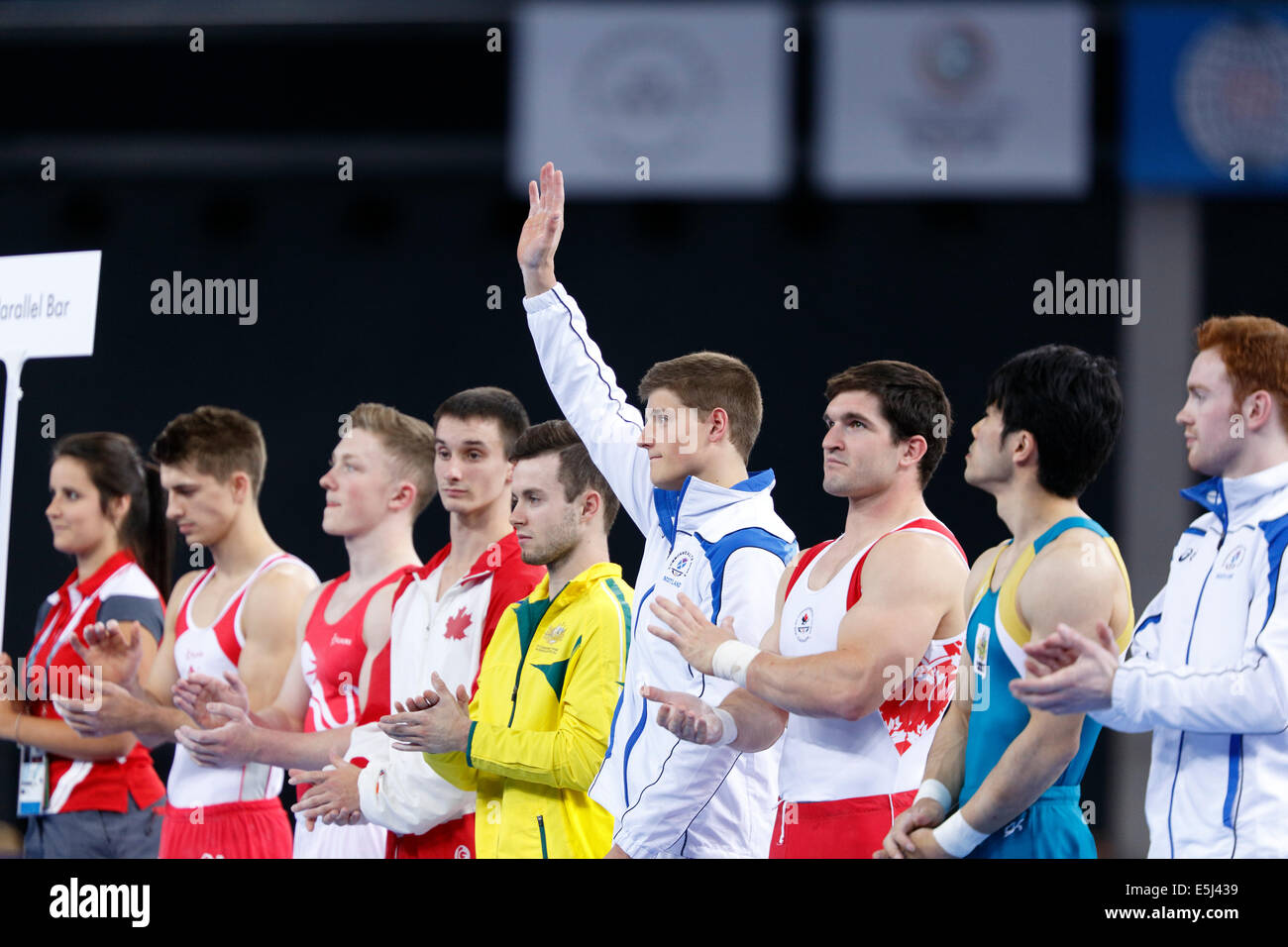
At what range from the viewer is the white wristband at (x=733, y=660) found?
3.06 m

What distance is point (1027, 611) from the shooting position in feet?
9.38

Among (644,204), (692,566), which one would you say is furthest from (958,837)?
(644,204)

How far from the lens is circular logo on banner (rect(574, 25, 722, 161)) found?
6.04 m

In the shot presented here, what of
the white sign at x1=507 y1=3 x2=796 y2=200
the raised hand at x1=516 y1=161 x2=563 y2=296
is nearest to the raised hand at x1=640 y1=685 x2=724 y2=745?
the raised hand at x1=516 y1=161 x2=563 y2=296

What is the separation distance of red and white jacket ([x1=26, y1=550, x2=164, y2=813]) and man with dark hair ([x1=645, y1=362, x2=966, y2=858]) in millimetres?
2597

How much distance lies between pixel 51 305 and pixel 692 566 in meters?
2.32

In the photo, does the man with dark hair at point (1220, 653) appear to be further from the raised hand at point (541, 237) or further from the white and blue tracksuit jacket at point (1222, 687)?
the raised hand at point (541, 237)

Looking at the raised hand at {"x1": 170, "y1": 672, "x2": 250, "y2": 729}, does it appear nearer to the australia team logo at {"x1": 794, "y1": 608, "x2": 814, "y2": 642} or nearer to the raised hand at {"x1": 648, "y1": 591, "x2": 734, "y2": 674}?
the raised hand at {"x1": 648, "y1": 591, "x2": 734, "y2": 674}

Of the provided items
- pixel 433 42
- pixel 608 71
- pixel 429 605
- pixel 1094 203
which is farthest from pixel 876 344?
pixel 429 605

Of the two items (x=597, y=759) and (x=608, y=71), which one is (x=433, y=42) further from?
(x=597, y=759)

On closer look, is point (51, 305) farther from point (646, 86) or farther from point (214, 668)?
point (646, 86)

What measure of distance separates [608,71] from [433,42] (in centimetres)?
162

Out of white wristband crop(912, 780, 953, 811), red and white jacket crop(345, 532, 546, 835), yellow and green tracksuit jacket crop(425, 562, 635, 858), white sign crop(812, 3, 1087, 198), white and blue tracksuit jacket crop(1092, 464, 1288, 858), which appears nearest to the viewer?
white and blue tracksuit jacket crop(1092, 464, 1288, 858)

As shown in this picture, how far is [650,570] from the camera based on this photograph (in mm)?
3604
